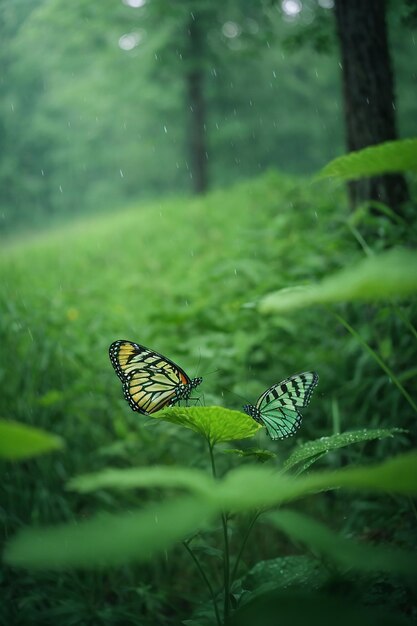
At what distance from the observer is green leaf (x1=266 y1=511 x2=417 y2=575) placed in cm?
62

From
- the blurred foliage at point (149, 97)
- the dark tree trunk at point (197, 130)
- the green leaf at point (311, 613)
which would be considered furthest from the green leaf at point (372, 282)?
→ the dark tree trunk at point (197, 130)

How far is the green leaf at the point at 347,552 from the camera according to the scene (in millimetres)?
615

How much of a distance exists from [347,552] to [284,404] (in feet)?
3.45

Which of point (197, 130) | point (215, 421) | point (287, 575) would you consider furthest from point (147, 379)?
point (197, 130)

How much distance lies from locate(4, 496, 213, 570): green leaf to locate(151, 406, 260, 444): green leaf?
36cm

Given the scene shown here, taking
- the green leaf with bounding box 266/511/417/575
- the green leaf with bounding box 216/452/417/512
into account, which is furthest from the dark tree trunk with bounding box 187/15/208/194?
the green leaf with bounding box 216/452/417/512

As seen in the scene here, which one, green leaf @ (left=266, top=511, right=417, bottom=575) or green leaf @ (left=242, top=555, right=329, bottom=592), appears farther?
green leaf @ (left=242, top=555, right=329, bottom=592)

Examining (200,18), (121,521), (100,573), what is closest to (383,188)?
(100,573)

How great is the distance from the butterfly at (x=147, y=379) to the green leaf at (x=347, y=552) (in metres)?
1.27

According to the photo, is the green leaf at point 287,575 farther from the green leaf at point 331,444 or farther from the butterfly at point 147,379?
the butterfly at point 147,379

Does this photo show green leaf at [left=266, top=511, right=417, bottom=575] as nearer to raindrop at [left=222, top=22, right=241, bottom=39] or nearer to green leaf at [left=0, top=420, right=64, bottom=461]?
green leaf at [left=0, top=420, right=64, bottom=461]

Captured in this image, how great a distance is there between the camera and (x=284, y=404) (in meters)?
1.68

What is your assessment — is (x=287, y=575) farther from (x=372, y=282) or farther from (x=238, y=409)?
(x=372, y=282)

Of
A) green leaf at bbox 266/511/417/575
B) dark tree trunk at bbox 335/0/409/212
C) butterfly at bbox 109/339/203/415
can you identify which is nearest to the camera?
green leaf at bbox 266/511/417/575
